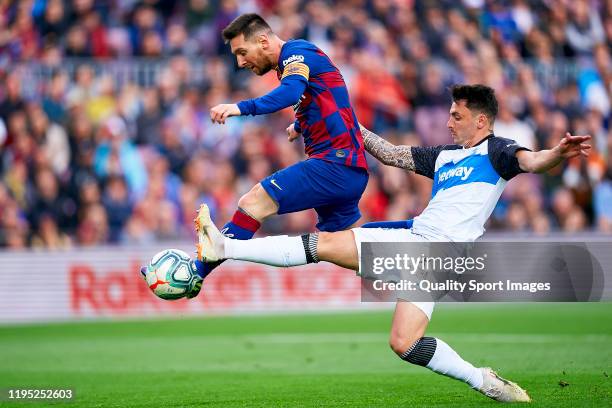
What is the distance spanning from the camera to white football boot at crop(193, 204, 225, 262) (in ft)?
29.7

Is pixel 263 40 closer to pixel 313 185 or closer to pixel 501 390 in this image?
pixel 313 185

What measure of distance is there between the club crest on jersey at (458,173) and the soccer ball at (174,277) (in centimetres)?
230

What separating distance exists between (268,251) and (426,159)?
170 centimetres

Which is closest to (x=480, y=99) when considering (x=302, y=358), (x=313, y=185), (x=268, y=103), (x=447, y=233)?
(x=447, y=233)

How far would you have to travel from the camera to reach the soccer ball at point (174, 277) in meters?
9.29

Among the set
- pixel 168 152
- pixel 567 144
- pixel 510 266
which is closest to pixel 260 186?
pixel 567 144

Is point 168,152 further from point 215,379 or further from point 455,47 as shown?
point 215,379

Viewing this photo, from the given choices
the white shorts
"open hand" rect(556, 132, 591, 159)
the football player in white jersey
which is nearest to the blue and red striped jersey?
the white shorts

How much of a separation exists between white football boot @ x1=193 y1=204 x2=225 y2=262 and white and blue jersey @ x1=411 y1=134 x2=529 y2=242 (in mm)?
1737

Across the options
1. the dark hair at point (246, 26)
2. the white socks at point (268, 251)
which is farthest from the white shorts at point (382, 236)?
the dark hair at point (246, 26)

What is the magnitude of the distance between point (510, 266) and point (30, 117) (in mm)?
9045

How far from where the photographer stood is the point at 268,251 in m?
9.13

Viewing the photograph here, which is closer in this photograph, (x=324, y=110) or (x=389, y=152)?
(x=324, y=110)

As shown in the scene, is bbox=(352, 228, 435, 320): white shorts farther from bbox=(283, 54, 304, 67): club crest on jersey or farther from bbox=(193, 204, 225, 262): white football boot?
bbox=(283, 54, 304, 67): club crest on jersey
